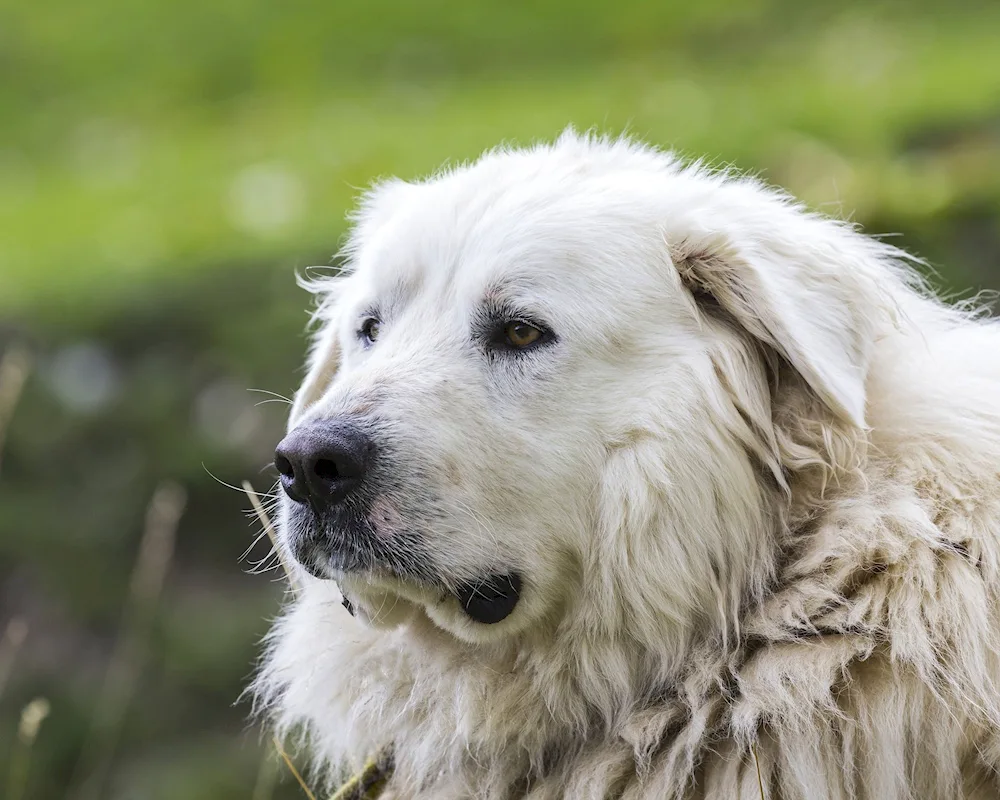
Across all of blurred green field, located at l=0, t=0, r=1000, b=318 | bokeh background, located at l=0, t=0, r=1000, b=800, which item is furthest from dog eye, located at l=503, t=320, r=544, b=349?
blurred green field, located at l=0, t=0, r=1000, b=318

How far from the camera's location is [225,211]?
9.27 metres

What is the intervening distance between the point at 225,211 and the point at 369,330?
21.3 feet

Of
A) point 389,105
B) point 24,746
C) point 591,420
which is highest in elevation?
point 591,420

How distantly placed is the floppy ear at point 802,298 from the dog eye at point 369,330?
855 mm

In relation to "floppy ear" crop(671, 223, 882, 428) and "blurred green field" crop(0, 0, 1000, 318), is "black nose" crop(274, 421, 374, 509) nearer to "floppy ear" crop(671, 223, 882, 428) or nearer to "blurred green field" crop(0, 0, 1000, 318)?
"floppy ear" crop(671, 223, 882, 428)

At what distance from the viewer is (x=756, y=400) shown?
2.74 meters

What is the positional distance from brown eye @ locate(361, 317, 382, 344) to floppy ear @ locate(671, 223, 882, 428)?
0.85 meters

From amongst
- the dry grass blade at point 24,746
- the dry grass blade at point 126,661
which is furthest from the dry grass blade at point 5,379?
the dry grass blade at point 24,746

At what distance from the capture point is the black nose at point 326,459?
8.39 ft

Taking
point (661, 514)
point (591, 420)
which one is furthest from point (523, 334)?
point (661, 514)

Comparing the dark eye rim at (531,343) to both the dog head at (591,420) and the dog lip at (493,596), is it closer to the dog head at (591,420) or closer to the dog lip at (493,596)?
the dog head at (591,420)

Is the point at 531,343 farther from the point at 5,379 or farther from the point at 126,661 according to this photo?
the point at 126,661

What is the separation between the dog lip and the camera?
104 inches

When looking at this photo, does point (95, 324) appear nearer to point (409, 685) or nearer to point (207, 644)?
point (207, 644)
